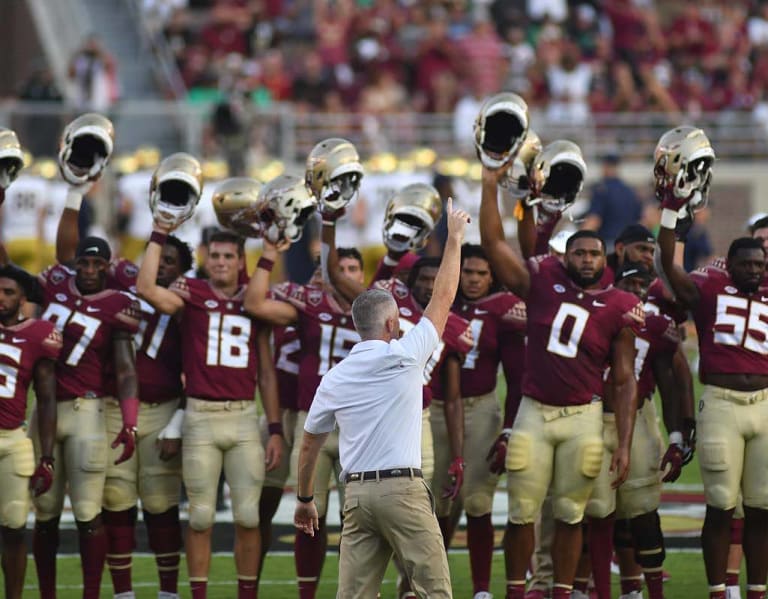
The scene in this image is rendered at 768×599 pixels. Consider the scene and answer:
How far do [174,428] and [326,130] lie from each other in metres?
10.9

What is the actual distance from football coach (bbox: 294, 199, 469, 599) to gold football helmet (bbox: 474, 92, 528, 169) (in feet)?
4.97

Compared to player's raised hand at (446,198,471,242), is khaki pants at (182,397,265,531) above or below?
below

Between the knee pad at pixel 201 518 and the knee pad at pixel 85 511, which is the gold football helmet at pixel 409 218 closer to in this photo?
the knee pad at pixel 201 518

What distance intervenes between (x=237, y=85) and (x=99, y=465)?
11.2m

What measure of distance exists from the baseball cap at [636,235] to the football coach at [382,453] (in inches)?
89.3

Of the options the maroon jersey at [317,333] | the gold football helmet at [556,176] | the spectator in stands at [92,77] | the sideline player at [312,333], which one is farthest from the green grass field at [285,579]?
the spectator in stands at [92,77]

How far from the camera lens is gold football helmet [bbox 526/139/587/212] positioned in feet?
25.9

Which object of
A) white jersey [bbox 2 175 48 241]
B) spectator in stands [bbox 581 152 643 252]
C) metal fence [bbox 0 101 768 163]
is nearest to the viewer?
spectator in stands [bbox 581 152 643 252]

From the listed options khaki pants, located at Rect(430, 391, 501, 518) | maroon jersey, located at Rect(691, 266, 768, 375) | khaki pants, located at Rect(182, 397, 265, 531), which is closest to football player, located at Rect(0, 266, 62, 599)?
khaki pants, located at Rect(182, 397, 265, 531)

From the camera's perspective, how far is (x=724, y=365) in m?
7.67

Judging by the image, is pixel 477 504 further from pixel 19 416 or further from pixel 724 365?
pixel 19 416

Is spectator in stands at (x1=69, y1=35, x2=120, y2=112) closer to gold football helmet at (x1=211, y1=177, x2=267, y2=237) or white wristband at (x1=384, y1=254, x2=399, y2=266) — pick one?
gold football helmet at (x1=211, y1=177, x2=267, y2=237)

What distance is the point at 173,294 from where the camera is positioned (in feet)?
25.5

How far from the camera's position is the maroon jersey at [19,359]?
7434mm
